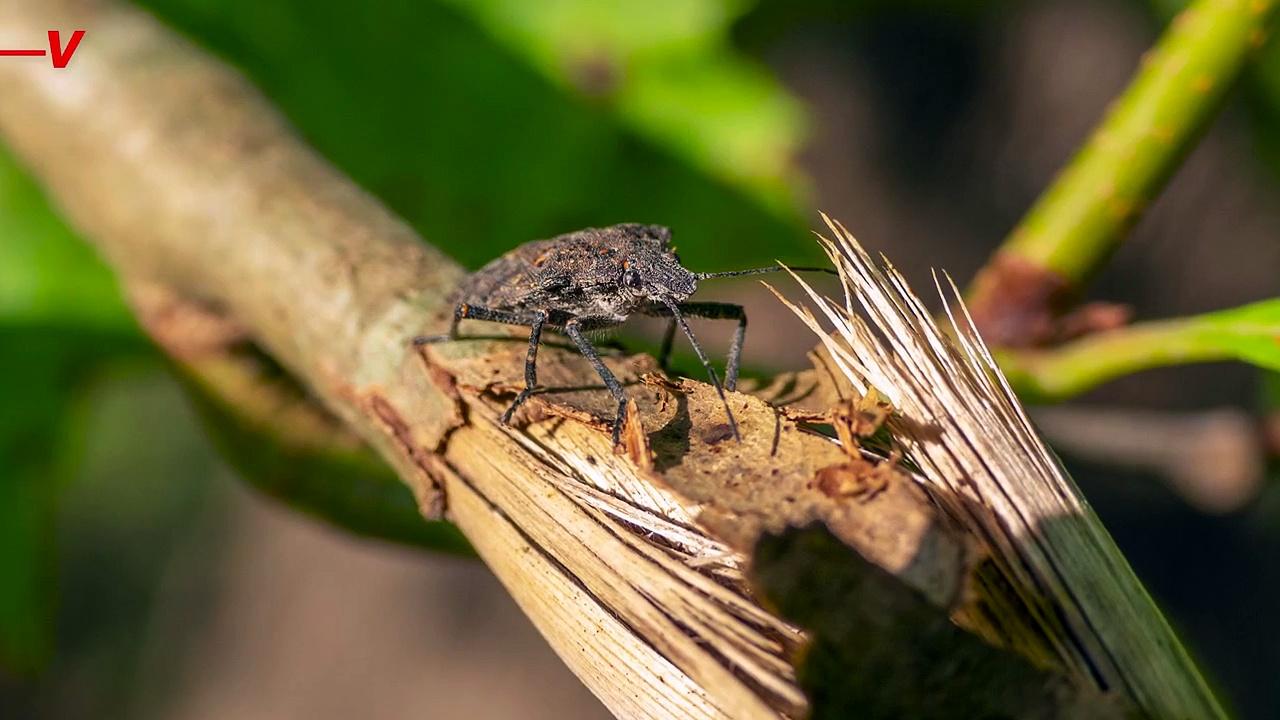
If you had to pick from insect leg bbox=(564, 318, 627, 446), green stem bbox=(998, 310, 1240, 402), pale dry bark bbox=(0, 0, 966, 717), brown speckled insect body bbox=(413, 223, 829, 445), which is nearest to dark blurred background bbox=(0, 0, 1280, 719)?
pale dry bark bbox=(0, 0, 966, 717)

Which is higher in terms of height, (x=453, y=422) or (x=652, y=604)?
(x=453, y=422)

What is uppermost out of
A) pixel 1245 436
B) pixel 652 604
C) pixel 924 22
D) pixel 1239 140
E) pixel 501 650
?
pixel 924 22

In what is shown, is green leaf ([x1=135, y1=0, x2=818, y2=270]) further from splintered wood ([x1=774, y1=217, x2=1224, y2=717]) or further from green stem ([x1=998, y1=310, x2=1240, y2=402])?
splintered wood ([x1=774, y1=217, x2=1224, y2=717])

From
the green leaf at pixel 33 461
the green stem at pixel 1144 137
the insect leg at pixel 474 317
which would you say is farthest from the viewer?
the green leaf at pixel 33 461

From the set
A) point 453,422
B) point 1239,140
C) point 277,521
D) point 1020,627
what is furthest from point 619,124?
point 277,521

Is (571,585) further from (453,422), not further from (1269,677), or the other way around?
(1269,677)

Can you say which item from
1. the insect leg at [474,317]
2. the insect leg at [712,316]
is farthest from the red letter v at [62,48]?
the insect leg at [712,316]

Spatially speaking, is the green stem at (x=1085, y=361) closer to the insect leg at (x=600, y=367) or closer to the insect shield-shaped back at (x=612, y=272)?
the insect shield-shaped back at (x=612, y=272)
